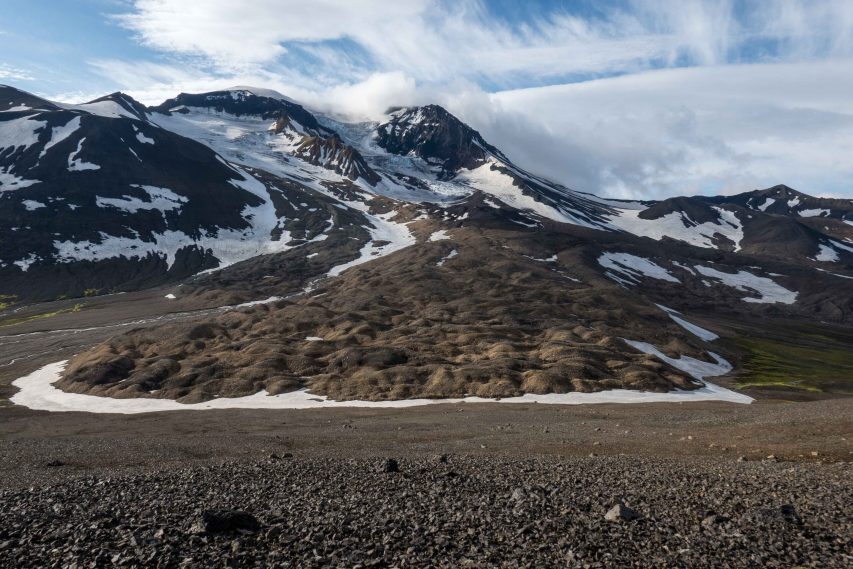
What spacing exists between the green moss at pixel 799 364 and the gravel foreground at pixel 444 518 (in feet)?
258

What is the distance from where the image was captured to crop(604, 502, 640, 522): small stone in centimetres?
2111

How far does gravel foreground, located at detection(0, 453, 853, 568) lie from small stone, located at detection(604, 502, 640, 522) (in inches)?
2.1

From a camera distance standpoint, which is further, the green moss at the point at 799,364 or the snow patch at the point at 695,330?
the snow patch at the point at 695,330

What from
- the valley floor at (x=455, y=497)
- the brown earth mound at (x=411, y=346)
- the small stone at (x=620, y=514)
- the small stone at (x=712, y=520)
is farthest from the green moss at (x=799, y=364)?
the small stone at (x=620, y=514)

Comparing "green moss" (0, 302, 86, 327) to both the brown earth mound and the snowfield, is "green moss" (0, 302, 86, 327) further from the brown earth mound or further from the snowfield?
the snowfield

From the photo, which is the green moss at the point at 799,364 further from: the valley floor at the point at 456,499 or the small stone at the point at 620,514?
the small stone at the point at 620,514

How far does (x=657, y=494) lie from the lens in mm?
24578

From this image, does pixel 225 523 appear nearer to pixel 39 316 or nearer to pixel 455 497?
pixel 455 497

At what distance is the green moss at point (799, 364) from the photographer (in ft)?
323

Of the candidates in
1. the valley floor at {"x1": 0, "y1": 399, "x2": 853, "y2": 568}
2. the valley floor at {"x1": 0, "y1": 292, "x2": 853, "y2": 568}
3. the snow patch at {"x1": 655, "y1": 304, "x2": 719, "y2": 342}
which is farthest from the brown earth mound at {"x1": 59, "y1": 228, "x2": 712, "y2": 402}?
the valley floor at {"x1": 0, "y1": 399, "x2": 853, "y2": 568}

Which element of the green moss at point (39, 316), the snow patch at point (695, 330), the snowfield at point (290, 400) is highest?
the green moss at point (39, 316)

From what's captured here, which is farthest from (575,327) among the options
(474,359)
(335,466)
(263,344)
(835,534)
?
(835,534)

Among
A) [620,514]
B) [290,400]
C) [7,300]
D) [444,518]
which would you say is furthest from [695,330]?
[7,300]

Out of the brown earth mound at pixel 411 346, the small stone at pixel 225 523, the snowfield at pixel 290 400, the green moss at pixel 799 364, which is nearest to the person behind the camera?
the small stone at pixel 225 523
